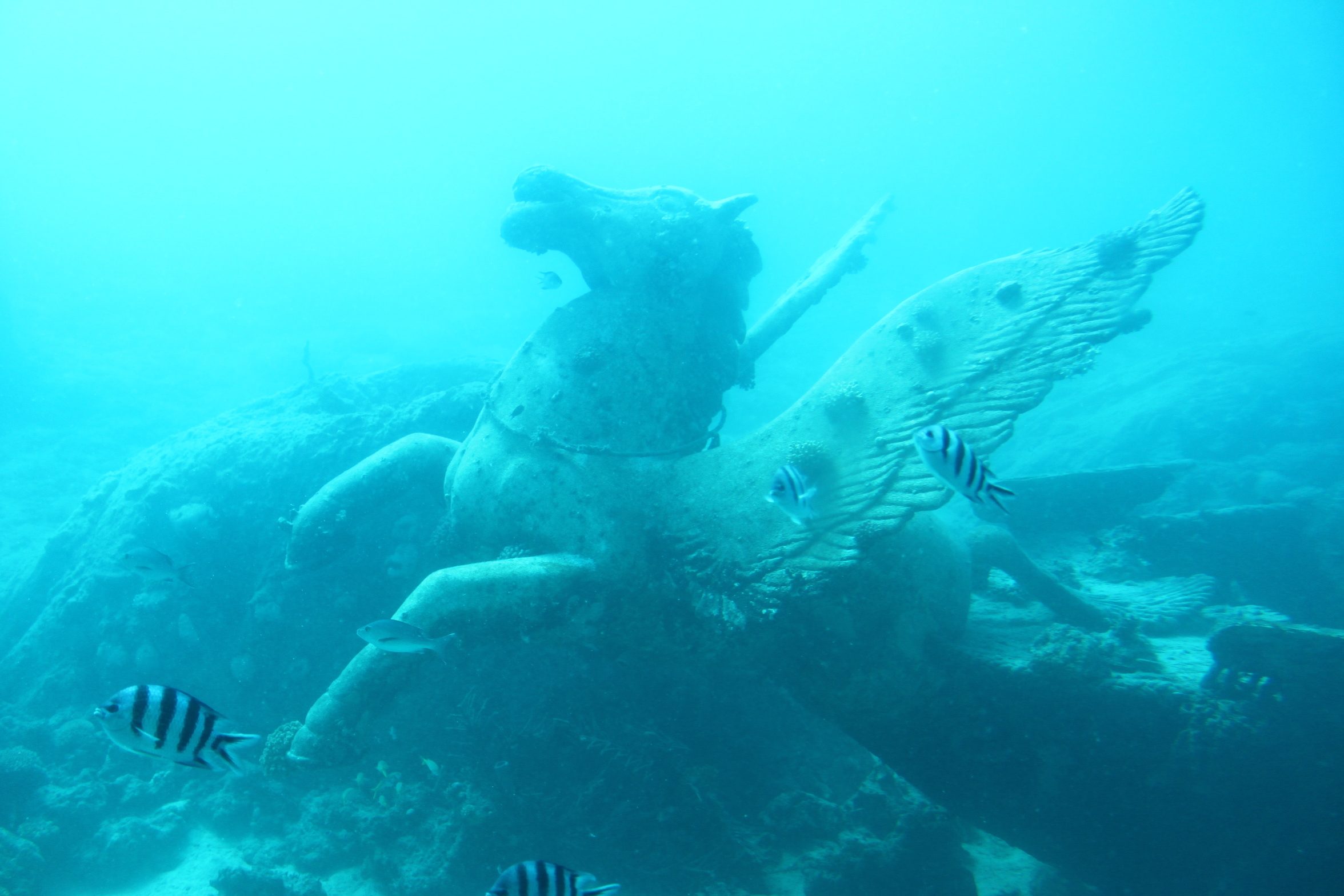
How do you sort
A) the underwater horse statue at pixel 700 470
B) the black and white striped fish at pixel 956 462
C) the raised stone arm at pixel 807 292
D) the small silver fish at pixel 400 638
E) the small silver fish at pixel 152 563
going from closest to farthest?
the black and white striped fish at pixel 956 462
the small silver fish at pixel 400 638
the underwater horse statue at pixel 700 470
the small silver fish at pixel 152 563
the raised stone arm at pixel 807 292

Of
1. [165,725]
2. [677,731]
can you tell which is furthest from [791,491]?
[165,725]

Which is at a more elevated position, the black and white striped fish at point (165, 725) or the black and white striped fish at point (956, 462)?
the black and white striped fish at point (956, 462)

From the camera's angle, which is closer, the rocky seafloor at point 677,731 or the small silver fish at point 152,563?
the rocky seafloor at point 677,731

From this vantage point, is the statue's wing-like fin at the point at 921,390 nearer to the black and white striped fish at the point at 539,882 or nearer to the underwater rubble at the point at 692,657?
the underwater rubble at the point at 692,657

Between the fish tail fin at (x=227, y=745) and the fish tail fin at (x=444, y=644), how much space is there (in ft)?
5.61

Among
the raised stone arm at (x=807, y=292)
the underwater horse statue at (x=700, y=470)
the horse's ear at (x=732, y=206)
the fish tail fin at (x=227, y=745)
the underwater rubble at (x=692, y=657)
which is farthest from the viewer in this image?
the raised stone arm at (x=807, y=292)

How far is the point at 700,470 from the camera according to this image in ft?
18.6

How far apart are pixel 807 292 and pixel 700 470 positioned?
9.45ft

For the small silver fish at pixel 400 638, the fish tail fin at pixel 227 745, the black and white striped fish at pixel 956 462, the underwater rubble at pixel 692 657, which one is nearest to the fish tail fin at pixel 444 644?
the small silver fish at pixel 400 638

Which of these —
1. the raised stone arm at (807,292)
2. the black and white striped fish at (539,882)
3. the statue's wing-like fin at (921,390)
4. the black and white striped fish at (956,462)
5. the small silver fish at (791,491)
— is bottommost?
the black and white striped fish at (539,882)

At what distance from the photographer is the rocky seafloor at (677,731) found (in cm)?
430

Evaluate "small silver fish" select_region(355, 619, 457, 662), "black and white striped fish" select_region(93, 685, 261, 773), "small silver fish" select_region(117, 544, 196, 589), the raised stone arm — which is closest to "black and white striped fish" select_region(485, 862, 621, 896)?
"black and white striped fish" select_region(93, 685, 261, 773)

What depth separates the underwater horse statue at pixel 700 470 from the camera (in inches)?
183

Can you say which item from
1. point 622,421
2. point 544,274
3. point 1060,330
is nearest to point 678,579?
point 622,421
